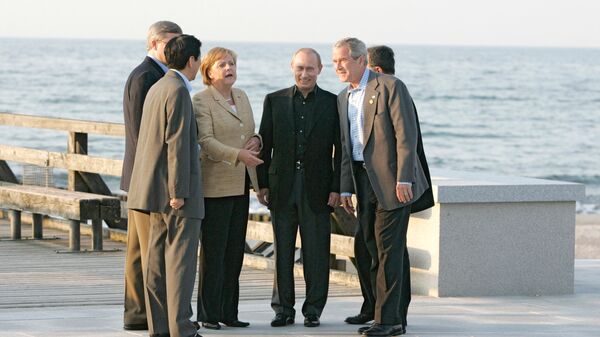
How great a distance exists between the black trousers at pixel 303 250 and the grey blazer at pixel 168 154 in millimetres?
866

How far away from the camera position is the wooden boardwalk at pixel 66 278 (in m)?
8.01

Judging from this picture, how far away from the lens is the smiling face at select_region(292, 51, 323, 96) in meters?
7.05

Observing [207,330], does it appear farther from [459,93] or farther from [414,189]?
[459,93]

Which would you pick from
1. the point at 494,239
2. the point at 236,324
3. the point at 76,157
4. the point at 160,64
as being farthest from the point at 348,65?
the point at 76,157

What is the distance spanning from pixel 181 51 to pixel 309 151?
3.19 feet

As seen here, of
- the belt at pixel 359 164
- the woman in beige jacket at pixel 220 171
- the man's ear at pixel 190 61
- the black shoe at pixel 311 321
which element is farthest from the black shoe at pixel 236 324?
Answer: the man's ear at pixel 190 61

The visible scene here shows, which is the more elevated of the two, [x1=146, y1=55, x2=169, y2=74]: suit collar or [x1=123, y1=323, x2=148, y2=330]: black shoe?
[x1=146, y1=55, x2=169, y2=74]: suit collar

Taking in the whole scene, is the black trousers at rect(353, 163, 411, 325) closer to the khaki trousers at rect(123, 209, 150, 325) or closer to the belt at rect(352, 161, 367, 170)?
the belt at rect(352, 161, 367, 170)

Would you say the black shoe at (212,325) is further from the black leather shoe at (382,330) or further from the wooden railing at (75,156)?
the wooden railing at (75,156)

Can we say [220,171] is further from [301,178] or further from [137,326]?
[137,326]

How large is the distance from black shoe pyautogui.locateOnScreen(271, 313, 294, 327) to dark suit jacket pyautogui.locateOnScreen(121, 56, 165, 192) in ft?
3.23

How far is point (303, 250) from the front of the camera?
23.9 feet

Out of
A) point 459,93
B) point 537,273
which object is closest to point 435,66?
point 459,93

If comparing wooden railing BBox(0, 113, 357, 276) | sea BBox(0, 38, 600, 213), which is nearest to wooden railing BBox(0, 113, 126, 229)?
wooden railing BBox(0, 113, 357, 276)
